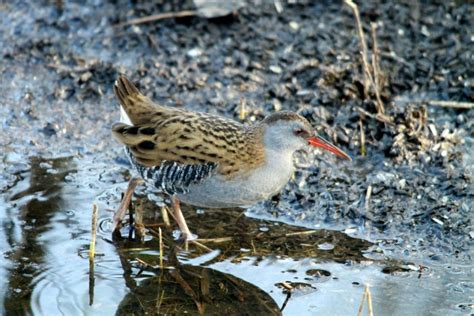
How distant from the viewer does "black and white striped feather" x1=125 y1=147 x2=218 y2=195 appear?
227 inches

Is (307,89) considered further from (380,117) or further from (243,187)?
(243,187)

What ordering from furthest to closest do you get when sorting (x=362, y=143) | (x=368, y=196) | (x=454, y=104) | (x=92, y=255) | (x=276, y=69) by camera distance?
(x=276, y=69)
(x=454, y=104)
(x=362, y=143)
(x=368, y=196)
(x=92, y=255)

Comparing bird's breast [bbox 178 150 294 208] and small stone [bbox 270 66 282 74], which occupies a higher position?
small stone [bbox 270 66 282 74]

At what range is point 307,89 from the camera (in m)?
7.68

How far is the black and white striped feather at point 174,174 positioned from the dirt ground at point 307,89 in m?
0.85

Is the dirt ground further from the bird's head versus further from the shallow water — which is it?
the bird's head

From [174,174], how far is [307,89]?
87.8 inches

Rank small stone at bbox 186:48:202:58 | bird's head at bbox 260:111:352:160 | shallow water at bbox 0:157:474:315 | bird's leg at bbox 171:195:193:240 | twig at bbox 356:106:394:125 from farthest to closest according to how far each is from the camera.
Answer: small stone at bbox 186:48:202:58
twig at bbox 356:106:394:125
bird's leg at bbox 171:195:193:240
bird's head at bbox 260:111:352:160
shallow water at bbox 0:157:474:315

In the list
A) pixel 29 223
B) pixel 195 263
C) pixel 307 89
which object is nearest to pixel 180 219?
pixel 195 263

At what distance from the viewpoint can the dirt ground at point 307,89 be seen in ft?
21.1

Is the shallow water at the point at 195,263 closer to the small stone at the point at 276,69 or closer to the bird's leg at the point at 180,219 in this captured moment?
the bird's leg at the point at 180,219

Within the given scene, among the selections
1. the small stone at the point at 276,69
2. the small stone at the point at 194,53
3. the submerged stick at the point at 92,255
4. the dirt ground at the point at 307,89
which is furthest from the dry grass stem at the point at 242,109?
the submerged stick at the point at 92,255

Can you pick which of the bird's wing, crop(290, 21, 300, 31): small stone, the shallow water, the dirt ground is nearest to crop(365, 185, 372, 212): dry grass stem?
the dirt ground

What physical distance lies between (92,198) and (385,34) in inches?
129
